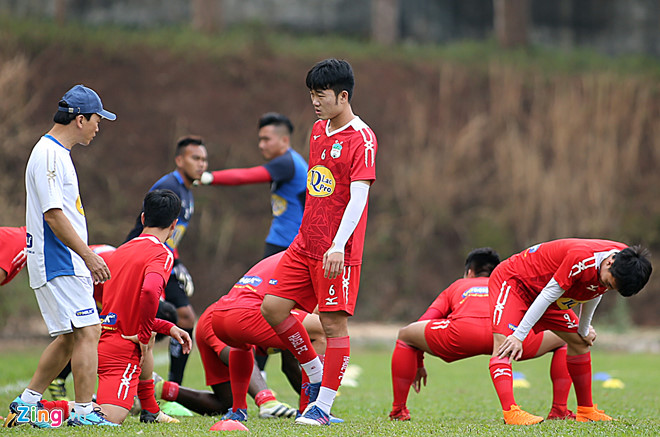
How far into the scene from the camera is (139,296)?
5.45 m

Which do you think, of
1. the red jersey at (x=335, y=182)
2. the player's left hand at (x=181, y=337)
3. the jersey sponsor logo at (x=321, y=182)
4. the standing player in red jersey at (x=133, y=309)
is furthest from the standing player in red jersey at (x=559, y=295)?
the standing player in red jersey at (x=133, y=309)

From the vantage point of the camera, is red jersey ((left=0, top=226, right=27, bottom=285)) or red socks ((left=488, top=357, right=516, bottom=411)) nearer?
red socks ((left=488, top=357, right=516, bottom=411))

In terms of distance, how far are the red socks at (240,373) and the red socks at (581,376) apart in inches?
88.6

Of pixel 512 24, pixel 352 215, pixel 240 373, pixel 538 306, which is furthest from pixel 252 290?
pixel 512 24

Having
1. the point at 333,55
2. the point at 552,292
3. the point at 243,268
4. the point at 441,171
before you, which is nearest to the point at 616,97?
the point at 441,171

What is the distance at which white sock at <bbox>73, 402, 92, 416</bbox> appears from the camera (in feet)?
16.5

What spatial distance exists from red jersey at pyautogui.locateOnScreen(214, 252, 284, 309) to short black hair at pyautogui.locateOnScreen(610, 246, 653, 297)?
2.31 metres

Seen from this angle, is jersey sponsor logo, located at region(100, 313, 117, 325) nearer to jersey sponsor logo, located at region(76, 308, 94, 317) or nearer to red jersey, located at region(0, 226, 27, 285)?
jersey sponsor logo, located at region(76, 308, 94, 317)

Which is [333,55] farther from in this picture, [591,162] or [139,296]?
[139,296]

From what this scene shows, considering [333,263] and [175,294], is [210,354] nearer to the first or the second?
[175,294]

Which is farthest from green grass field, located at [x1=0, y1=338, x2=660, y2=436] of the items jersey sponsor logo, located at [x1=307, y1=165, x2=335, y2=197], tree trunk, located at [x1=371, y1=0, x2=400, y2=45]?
tree trunk, located at [x1=371, y1=0, x2=400, y2=45]

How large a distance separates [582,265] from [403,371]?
4.97ft

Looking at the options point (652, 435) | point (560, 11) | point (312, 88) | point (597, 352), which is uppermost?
point (560, 11)

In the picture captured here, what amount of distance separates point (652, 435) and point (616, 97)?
16.7m
